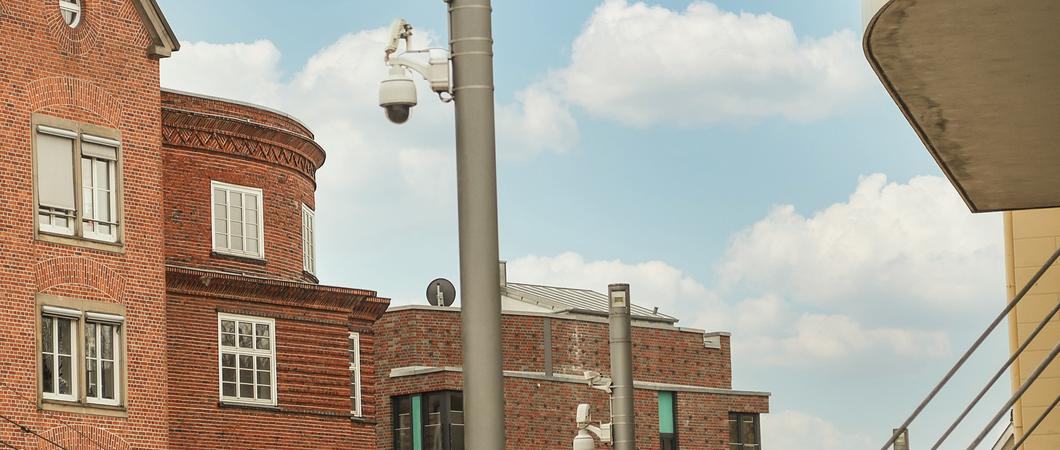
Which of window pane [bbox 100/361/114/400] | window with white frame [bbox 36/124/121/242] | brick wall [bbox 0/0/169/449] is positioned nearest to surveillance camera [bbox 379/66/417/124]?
brick wall [bbox 0/0/169/449]

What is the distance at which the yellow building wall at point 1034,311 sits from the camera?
52.7 ft

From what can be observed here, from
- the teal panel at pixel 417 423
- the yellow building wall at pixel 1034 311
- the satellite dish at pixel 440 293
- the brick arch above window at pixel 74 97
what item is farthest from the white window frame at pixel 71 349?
the satellite dish at pixel 440 293

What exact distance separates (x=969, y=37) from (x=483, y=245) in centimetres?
350

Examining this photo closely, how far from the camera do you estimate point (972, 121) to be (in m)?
11.2

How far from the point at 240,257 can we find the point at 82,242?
5.67 meters

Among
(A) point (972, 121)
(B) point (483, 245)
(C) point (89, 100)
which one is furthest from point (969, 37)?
(C) point (89, 100)

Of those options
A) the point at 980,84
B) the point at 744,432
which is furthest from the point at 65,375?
the point at 744,432

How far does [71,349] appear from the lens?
3328cm

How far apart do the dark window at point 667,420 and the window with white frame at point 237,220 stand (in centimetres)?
2623

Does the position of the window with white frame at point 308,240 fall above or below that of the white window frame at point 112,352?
above

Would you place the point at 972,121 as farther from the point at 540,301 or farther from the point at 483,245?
the point at 540,301

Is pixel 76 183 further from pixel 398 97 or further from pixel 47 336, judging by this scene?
pixel 398 97

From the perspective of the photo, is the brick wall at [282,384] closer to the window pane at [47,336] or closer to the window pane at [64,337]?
the window pane at [64,337]

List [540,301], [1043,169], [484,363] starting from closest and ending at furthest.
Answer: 1. [484,363]
2. [1043,169]
3. [540,301]
